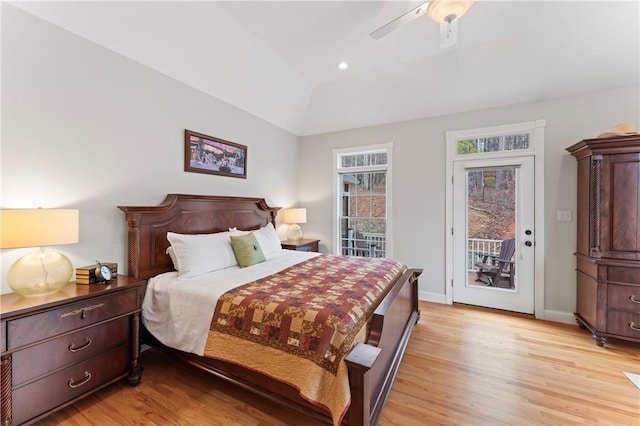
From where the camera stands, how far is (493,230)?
3.61m

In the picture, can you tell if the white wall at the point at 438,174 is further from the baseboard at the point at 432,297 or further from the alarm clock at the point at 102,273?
the alarm clock at the point at 102,273

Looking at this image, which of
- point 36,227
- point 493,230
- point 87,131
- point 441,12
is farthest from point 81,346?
point 493,230

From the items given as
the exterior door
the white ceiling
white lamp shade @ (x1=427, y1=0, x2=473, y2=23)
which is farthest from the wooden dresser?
the exterior door

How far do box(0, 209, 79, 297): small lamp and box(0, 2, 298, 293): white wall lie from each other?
0.87 feet

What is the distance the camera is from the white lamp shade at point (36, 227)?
1572 mm

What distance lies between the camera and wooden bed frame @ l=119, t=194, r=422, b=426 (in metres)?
1.43

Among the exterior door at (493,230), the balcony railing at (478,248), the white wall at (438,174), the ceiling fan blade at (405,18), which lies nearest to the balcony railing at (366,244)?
the white wall at (438,174)

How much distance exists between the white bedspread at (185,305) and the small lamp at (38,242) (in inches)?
24.5

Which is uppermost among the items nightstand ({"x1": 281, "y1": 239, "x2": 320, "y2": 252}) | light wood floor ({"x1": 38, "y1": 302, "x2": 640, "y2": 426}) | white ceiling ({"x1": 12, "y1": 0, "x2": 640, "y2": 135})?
white ceiling ({"x1": 12, "y1": 0, "x2": 640, "y2": 135})

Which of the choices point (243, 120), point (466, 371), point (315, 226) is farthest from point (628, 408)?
point (243, 120)

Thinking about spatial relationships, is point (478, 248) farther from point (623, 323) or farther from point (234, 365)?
point (234, 365)

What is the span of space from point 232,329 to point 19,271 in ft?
4.51

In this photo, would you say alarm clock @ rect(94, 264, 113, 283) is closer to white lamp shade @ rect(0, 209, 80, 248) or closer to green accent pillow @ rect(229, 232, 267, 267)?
white lamp shade @ rect(0, 209, 80, 248)

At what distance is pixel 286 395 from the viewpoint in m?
1.62
